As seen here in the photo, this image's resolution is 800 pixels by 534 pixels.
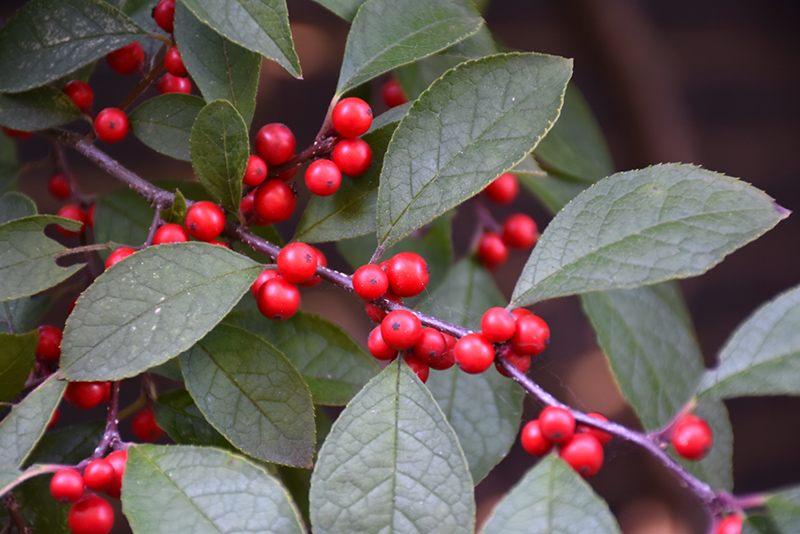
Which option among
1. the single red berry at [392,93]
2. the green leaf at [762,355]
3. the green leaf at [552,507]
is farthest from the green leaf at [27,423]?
the single red berry at [392,93]

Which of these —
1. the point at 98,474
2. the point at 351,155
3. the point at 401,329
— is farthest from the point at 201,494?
the point at 351,155

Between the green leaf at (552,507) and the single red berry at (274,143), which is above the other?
the single red berry at (274,143)

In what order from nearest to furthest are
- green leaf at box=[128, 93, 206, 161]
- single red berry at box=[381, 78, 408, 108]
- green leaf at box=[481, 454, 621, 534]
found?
green leaf at box=[481, 454, 621, 534] < green leaf at box=[128, 93, 206, 161] < single red berry at box=[381, 78, 408, 108]

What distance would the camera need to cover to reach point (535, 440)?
50 cm

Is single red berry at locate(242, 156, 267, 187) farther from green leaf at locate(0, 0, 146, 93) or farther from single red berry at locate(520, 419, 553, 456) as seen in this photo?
single red berry at locate(520, 419, 553, 456)

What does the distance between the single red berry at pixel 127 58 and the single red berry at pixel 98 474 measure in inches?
17.8

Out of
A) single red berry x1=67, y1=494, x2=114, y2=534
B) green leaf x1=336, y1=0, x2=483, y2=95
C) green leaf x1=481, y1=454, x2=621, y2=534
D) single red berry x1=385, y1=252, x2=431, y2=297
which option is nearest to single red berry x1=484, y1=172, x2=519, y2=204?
green leaf x1=336, y1=0, x2=483, y2=95

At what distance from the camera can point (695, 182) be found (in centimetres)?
52

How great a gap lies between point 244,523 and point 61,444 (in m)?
0.34

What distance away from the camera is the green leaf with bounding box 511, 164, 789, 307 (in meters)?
0.49

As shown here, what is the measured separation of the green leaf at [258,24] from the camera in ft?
1.77

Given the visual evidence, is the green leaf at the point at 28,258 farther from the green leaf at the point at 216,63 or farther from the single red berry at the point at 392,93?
the single red berry at the point at 392,93

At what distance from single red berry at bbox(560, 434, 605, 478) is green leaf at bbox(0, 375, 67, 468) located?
429 millimetres

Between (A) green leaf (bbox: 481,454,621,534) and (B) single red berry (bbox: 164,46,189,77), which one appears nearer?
(A) green leaf (bbox: 481,454,621,534)
